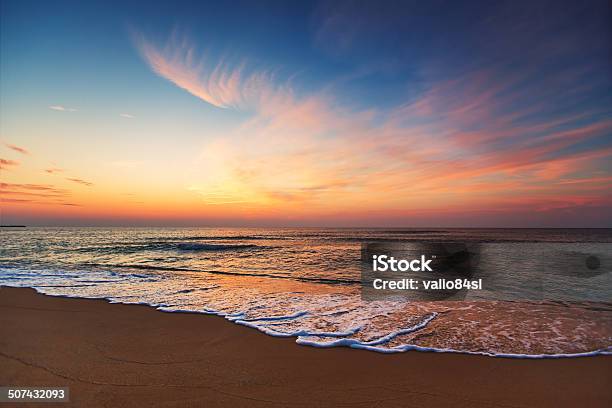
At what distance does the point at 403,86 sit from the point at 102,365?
12.0 metres

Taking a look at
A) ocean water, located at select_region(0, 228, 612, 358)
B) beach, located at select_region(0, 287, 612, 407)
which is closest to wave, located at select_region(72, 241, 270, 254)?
ocean water, located at select_region(0, 228, 612, 358)

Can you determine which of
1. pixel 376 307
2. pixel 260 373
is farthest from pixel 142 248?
pixel 260 373

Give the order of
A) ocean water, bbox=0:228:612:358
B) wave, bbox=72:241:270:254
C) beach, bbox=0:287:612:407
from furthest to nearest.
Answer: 1. wave, bbox=72:241:270:254
2. ocean water, bbox=0:228:612:358
3. beach, bbox=0:287:612:407

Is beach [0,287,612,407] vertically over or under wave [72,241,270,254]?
over

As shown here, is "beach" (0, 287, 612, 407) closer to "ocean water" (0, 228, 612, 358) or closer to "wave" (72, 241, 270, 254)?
"ocean water" (0, 228, 612, 358)

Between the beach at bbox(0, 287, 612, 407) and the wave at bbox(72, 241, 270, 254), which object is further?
the wave at bbox(72, 241, 270, 254)

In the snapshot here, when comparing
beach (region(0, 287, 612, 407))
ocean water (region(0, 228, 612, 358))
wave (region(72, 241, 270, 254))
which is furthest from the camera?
wave (region(72, 241, 270, 254))

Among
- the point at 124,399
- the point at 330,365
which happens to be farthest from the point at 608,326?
the point at 124,399

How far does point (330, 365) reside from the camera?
14.0 ft

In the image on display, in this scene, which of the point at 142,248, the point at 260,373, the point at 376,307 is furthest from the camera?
the point at 142,248

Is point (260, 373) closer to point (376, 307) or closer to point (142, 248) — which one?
point (376, 307)

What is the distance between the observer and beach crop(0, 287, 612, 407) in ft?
11.3

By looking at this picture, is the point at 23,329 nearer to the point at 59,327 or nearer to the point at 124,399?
the point at 59,327

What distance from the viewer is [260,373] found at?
4.02m
